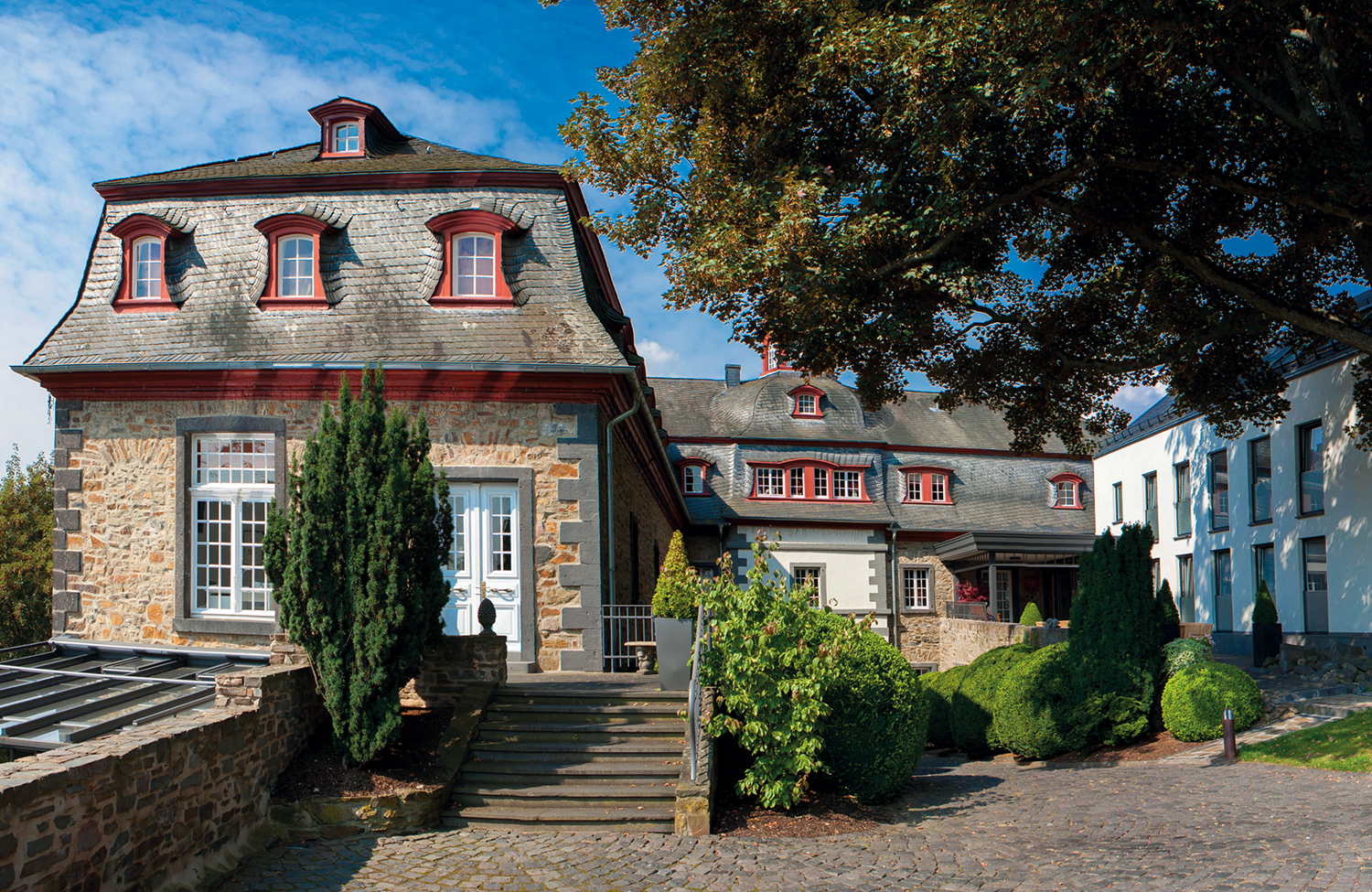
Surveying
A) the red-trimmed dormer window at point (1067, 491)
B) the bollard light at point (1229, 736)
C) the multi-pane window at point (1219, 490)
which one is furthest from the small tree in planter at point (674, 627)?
the red-trimmed dormer window at point (1067, 491)

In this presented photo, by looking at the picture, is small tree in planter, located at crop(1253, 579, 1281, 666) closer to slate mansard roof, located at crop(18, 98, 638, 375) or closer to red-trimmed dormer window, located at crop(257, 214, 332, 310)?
slate mansard roof, located at crop(18, 98, 638, 375)

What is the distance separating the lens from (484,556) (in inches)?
465

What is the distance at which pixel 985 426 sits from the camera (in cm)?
3247

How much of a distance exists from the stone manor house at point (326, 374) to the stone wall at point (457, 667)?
1888 millimetres

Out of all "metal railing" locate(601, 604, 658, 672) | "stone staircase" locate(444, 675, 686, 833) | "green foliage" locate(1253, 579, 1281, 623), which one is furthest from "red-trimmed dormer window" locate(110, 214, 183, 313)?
"green foliage" locate(1253, 579, 1281, 623)

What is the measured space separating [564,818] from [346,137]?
10086 millimetres

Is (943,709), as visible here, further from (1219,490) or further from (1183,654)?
(1219,490)

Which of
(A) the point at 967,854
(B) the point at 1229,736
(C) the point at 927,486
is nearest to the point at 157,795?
(A) the point at 967,854

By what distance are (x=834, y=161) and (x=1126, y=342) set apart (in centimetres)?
491

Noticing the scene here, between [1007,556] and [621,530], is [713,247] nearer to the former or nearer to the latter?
[621,530]

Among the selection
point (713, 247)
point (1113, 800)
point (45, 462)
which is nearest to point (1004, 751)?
point (1113, 800)

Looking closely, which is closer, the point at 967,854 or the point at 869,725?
the point at 967,854

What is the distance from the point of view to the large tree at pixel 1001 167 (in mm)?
9117

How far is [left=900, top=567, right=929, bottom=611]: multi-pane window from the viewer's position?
2872 centimetres
